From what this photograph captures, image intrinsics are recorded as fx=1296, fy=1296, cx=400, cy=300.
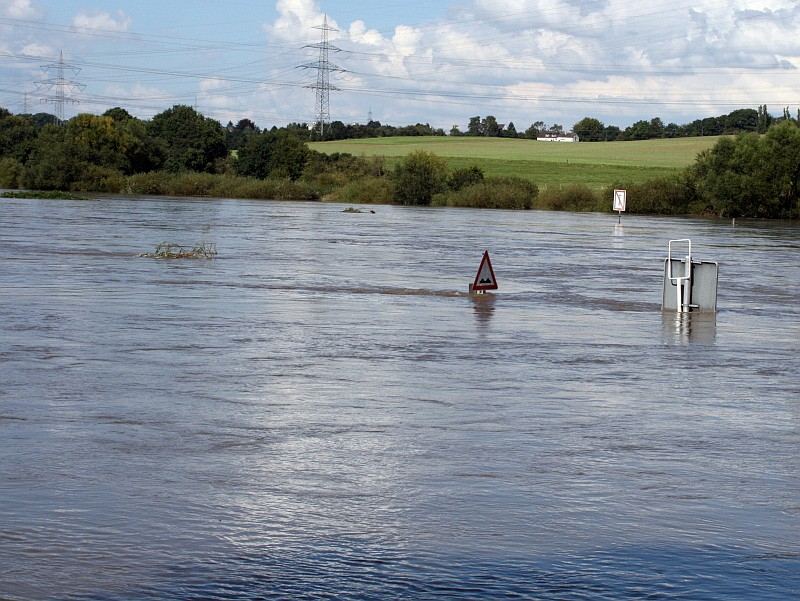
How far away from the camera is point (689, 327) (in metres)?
19.9

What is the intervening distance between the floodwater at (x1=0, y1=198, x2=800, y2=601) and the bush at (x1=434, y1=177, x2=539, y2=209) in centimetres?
8219

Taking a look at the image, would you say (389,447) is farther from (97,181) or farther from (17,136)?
(17,136)

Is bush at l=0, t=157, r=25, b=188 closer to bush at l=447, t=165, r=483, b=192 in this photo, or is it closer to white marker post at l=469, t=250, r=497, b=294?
bush at l=447, t=165, r=483, b=192

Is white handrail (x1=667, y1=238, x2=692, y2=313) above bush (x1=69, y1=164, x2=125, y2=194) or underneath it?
underneath

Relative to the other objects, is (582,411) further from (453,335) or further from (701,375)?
(453,335)

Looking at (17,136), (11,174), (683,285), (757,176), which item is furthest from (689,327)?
(17,136)

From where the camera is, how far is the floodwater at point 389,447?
6926mm

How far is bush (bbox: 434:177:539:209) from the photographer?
347 feet

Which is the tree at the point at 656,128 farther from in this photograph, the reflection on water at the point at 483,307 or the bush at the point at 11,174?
the reflection on water at the point at 483,307

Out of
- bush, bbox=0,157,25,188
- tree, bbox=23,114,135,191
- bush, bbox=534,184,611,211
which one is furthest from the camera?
bush, bbox=0,157,25,188

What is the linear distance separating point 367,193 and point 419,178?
640 centimetres

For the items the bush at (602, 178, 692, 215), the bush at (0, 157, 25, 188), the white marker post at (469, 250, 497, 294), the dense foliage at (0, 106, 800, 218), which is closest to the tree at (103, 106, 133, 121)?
the dense foliage at (0, 106, 800, 218)

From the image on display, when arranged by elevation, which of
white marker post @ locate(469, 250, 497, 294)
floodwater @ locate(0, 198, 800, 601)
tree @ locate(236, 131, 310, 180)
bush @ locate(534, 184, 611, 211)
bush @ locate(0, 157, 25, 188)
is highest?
tree @ locate(236, 131, 310, 180)

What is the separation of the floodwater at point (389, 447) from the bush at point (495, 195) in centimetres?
8219
